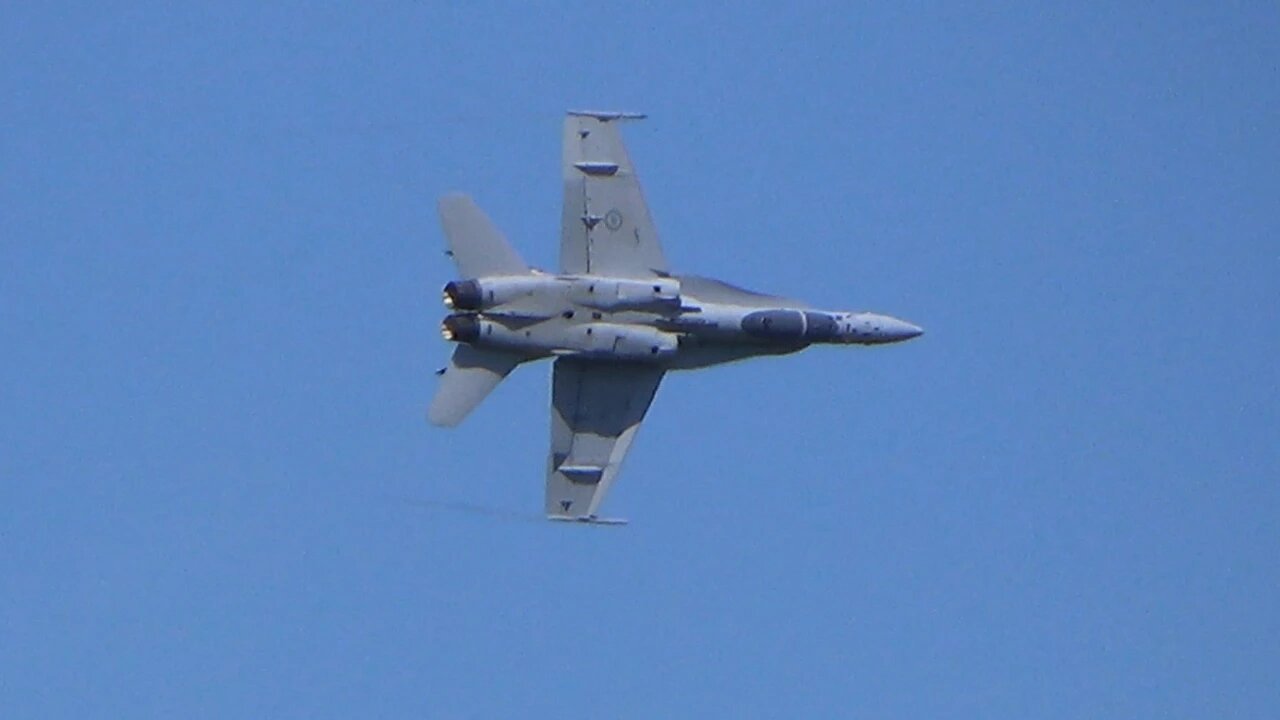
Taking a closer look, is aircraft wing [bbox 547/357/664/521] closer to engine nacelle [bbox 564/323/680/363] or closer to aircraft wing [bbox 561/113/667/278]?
engine nacelle [bbox 564/323/680/363]

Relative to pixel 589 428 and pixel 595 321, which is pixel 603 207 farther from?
pixel 589 428

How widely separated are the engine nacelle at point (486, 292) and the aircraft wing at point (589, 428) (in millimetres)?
1577

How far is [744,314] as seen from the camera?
56625mm

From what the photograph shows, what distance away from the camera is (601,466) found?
187 feet

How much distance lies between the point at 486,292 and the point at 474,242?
89 centimetres

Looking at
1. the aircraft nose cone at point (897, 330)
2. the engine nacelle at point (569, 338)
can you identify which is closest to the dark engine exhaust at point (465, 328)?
the engine nacelle at point (569, 338)

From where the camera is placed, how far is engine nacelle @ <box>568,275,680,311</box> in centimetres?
5572

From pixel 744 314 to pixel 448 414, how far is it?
4184mm

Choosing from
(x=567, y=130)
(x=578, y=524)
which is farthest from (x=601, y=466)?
(x=567, y=130)

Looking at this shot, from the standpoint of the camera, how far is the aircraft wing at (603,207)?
56281 mm

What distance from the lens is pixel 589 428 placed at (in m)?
57.1

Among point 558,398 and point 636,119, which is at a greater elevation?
point 636,119

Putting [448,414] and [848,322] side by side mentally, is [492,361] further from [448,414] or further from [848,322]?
[848,322]

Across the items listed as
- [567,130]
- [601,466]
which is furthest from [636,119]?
[601,466]
